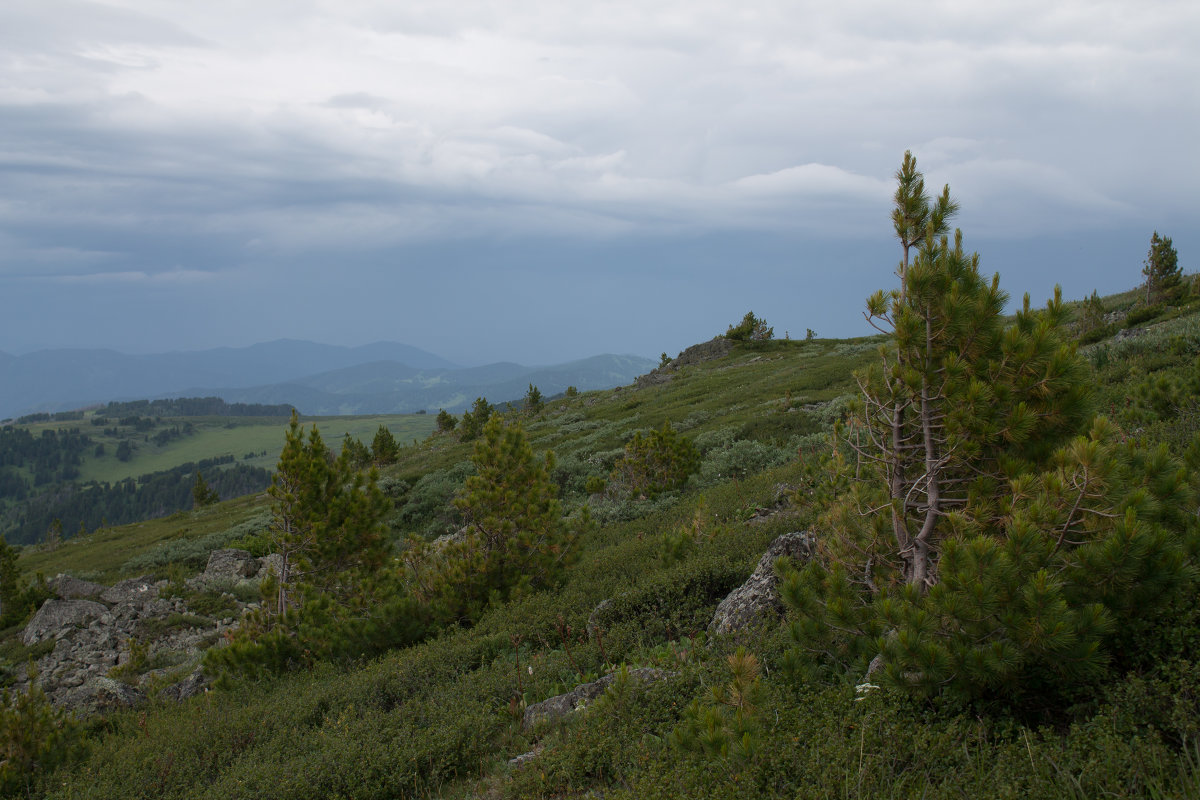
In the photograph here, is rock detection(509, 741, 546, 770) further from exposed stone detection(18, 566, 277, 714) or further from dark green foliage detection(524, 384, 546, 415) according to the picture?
dark green foliage detection(524, 384, 546, 415)

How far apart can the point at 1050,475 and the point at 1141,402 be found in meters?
7.08

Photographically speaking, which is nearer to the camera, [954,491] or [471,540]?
[954,491]

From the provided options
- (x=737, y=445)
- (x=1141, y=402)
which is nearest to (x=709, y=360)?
(x=737, y=445)

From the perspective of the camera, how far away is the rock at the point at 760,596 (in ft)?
22.6

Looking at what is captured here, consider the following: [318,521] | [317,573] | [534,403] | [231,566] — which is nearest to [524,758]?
[318,521]

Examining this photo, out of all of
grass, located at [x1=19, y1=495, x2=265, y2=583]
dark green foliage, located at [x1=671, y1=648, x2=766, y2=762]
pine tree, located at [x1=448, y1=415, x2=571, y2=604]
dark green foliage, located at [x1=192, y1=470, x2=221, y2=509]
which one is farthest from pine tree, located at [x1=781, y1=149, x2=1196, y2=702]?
dark green foliage, located at [x1=192, y1=470, x2=221, y2=509]

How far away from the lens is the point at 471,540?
435 inches

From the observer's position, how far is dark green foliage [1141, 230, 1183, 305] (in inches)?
1059

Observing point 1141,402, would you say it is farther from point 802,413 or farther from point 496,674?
point 802,413

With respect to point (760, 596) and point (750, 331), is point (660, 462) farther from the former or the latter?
point (750, 331)

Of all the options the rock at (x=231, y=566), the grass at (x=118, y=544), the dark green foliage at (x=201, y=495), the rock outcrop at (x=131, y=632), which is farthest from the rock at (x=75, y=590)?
the dark green foliage at (x=201, y=495)

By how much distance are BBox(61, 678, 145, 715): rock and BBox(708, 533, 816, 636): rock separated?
1041 centimetres

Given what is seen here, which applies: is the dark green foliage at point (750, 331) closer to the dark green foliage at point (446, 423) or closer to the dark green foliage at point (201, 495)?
the dark green foliage at point (446, 423)

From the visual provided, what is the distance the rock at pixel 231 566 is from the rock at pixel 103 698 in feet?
28.3
